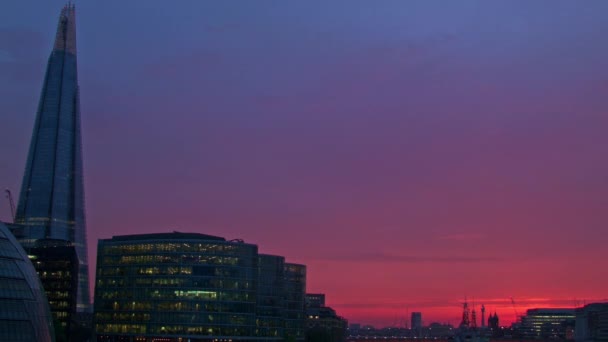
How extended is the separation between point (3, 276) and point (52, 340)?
1151cm

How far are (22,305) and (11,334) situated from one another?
3.75 metres

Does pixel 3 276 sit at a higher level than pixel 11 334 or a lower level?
higher

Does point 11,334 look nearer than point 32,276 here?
Yes

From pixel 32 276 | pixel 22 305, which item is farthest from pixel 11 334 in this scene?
pixel 32 276

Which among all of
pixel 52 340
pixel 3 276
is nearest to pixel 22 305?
pixel 3 276

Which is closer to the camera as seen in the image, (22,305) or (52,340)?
(22,305)

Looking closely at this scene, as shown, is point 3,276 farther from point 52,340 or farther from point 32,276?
point 52,340

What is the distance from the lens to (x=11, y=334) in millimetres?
77750

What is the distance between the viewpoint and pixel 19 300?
264ft

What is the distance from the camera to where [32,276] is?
85.6 m

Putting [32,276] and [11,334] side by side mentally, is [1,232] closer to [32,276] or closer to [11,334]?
[32,276]

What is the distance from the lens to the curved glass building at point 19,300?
78375 millimetres

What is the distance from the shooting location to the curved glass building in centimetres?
7838

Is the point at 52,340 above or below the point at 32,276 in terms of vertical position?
below
